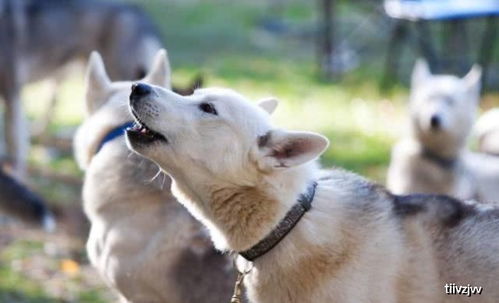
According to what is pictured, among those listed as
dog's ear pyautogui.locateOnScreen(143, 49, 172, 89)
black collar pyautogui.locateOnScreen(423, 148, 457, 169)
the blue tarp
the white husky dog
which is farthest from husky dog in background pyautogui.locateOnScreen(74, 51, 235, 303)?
the blue tarp

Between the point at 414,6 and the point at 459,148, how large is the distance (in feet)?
14.4

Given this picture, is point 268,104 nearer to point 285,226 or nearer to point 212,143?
point 212,143

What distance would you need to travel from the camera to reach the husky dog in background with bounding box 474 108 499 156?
24.3 feet

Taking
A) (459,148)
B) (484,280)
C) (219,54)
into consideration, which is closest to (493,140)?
(459,148)

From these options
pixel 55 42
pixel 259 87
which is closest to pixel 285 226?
pixel 55 42

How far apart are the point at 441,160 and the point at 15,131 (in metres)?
3.76

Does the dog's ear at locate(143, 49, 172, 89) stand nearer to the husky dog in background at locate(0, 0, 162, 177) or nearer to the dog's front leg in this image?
the husky dog in background at locate(0, 0, 162, 177)

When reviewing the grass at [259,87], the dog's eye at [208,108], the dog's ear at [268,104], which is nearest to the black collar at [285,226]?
the dog's eye at [208,108]

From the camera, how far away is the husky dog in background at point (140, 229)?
15.2 feet

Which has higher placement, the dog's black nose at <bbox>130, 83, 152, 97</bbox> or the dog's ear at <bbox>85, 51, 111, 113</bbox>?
the dog's black nose at <bbox>130, 83, 152, 97</bbox>

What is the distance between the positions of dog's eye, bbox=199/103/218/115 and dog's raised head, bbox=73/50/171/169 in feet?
3.48

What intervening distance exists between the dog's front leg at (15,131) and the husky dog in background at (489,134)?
3.76 m

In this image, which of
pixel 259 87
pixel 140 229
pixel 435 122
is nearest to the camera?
pixel 140 229

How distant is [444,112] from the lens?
6.83m
